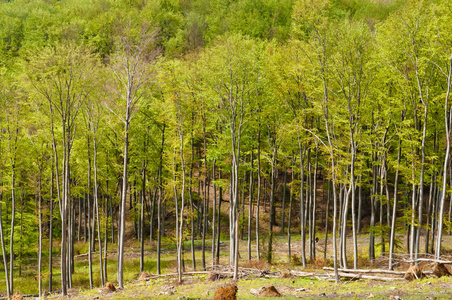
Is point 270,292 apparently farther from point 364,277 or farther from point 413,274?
point 413,274

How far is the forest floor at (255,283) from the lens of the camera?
1270 centimetres

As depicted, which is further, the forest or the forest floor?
the forest

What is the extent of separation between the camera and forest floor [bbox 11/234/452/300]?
41.7ft

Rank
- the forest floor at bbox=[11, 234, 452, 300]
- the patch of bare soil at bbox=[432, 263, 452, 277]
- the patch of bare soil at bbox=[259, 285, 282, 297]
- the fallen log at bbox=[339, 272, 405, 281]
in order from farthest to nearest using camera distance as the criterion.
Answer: the fallen log at bbox=[339, 272, 405, 281], the patch of bare soil at bbox=[432, 263, 452, 277], the patch of bare soil at bbox=[259, 285, 282, 297], the forest floor at bbox=[11, 234, 452, 300]

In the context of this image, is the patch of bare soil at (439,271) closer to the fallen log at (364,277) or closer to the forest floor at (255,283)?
the forest floor at (255,283)

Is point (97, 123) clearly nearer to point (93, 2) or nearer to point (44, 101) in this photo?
point (44, 101)

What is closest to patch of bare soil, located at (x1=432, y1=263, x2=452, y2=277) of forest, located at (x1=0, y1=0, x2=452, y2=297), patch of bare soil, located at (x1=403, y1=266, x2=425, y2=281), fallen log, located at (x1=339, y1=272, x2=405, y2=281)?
patch of bare soil, located at (x1=403, y1=266, x2=425, y2=281)

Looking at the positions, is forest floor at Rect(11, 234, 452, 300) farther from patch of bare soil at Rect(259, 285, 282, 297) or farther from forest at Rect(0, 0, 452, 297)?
forest at Rect(0, 0, 452, 297)

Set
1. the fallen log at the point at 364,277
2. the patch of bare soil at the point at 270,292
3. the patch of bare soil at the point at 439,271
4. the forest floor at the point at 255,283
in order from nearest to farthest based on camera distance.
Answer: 1. the forest floor at the point at 255,283
2. the patch of bare soil at the point at 270,292
3. the patch of bare soil at the point at 439,271
4. the fallen log at the point at 364,277

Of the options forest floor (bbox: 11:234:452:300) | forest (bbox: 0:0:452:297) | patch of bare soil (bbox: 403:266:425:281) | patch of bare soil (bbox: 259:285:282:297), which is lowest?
forest floor (bbox: 11:234:452:300)

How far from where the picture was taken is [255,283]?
18.3m

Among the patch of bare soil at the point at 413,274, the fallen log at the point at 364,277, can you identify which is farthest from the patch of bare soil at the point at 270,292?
the patch of bare soil at the point at 413,274

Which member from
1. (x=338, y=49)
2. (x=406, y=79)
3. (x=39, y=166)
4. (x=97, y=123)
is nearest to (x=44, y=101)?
(x=97, y=123)

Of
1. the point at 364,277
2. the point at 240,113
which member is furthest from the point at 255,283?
the point at 240,113
